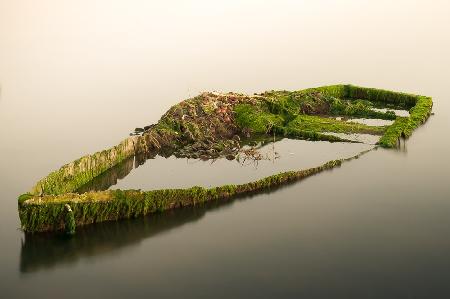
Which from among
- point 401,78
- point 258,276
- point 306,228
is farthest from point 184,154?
point 401,78

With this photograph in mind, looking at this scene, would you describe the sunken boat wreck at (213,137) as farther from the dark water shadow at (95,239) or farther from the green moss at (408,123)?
the dark water shadow at (95,239)

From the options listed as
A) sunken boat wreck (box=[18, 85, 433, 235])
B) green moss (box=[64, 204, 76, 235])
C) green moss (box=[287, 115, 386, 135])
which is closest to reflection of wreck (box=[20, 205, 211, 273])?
green moss (box=[64, 204, 76, 235])

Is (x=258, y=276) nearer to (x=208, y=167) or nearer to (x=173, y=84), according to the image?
(x=208, y=167)

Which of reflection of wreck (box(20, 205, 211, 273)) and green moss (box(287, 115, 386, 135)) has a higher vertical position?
green moss (box(287, 115, 386, 135))

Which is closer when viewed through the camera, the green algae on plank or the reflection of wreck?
the reflection of wreck

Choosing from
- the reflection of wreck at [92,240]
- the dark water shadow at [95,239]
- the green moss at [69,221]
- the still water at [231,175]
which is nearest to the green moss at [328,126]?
the still water at [231,175]

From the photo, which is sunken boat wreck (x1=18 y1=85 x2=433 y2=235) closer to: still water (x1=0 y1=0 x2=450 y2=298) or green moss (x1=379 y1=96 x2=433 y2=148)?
green moss (x1=379 y1=96 x2=433 y2=148)

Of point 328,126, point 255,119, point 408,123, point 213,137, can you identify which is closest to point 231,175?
point 213,137
